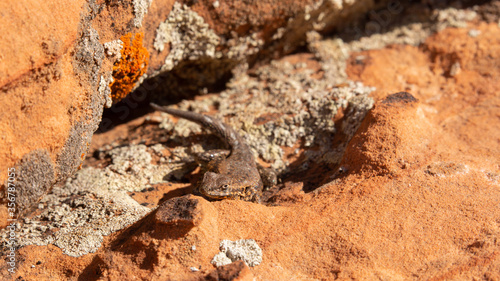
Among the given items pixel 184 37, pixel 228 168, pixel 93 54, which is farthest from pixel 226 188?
pixel 184 37

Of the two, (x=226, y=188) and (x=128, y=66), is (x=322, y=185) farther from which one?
(x=128, y=66)

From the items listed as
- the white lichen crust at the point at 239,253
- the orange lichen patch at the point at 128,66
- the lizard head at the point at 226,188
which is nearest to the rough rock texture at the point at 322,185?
the white lichen crust at the point at 239,253

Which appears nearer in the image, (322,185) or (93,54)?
(93,54)

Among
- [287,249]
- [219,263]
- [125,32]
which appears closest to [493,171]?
[287,249]

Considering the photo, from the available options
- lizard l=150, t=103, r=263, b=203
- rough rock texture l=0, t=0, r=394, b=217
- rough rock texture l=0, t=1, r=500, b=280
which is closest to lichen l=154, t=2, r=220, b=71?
rough rock texture l=0, t=0, r=394, b=217

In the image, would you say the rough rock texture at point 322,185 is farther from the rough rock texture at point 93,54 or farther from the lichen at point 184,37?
the lichen at point 184,37

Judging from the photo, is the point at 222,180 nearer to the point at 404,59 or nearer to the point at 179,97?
the point at 179,97
